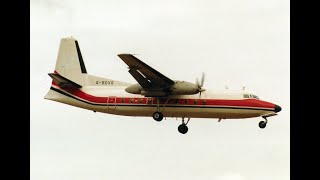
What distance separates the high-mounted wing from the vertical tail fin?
5.68m

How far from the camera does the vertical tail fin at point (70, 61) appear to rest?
38.5m

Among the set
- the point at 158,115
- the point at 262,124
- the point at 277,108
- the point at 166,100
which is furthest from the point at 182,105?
the point at 277,108

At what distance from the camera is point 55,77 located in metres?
36.4

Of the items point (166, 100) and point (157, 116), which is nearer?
point (157, 116)

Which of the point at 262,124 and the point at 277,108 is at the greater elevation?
the point at 277,108

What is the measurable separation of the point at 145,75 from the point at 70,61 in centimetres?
712

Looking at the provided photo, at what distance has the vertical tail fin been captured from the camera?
38.5 m

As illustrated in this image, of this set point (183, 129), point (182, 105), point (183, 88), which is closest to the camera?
point (183, 88)

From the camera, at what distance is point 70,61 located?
128ft

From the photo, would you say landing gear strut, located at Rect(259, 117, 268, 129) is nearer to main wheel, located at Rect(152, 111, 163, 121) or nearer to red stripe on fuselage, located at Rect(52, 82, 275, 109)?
red stripe on fuselage, located at Rect(52, 82, 275, 109)

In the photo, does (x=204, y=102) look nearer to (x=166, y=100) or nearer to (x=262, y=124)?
(x=166, y=100)

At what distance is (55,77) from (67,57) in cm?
297
